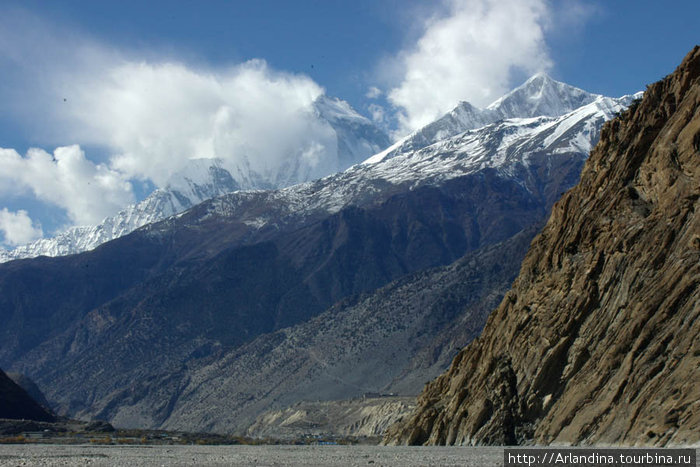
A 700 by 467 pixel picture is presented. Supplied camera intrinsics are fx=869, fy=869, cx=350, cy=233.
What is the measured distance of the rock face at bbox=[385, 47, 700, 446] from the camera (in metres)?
54.7

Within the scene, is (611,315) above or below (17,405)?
below

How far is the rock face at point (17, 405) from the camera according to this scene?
16512 cm

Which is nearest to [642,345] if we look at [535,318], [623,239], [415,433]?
[623,239]

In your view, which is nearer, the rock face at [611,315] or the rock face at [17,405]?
the rock face at [611,315]

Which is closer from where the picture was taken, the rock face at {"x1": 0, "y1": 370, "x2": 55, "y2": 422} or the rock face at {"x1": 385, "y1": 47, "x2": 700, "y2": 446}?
the rock face at {"x1": 385, "y1": 47, "x2": 700, "y2": 446}

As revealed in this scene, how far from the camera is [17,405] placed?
169 metres

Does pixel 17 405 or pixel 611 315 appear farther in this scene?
pixel 17 405

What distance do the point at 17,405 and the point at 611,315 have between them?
13924 centimetres

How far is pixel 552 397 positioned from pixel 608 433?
891 cm

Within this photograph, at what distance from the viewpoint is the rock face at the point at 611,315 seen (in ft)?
179

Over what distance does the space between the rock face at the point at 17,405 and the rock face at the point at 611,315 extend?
11154 centimetres

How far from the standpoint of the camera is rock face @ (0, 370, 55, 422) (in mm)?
165125

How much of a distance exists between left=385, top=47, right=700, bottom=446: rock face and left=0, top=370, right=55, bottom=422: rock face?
11154cm

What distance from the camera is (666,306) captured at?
56250mm
